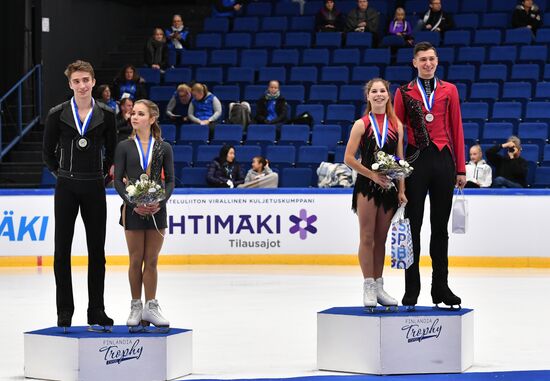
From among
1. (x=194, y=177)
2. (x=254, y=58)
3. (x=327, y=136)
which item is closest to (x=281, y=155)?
(x=327, y=136)

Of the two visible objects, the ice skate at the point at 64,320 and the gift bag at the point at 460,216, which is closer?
the ice skate at the point at 64,320

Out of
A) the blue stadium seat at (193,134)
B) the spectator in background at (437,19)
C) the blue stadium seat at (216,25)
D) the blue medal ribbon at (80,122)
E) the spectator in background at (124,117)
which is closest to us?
the blue medal ribbon at (80,122)

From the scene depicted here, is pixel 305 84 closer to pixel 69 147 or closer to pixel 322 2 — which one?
pixel 322 2

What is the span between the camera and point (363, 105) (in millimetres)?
17922

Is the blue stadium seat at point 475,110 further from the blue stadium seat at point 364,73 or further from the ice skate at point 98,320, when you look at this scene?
the ice skate at point 98,320

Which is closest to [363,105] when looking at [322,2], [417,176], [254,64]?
[254,64]

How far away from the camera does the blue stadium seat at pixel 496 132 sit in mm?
16359

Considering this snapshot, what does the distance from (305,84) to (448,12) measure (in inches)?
121

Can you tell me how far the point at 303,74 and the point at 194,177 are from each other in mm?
3419

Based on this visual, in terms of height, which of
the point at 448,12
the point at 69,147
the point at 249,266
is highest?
the point at 448,12

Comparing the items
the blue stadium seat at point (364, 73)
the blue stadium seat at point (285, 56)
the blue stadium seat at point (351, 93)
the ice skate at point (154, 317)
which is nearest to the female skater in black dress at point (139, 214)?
the ice skate at point (154, 317)

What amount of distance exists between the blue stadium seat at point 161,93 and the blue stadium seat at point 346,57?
288 cm

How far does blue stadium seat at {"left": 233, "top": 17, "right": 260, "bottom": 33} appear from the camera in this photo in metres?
20.3

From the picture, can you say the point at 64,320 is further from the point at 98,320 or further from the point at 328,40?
the point at 328,40
